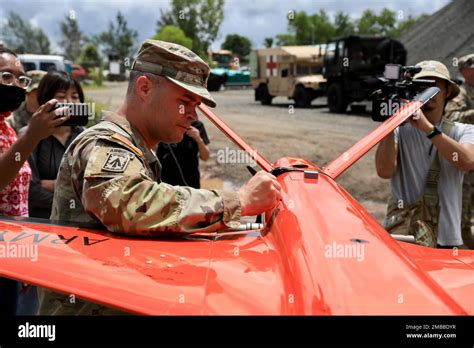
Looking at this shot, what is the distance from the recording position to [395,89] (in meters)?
3.30

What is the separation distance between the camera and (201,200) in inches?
74.3

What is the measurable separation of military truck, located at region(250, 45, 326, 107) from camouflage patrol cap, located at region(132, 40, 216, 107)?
2273 cm

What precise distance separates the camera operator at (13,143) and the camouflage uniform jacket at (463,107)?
162 inches

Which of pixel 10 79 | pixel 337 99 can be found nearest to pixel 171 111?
pixel 10 79

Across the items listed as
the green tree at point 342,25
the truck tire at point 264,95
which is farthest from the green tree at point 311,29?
the truck tire at point 264,95

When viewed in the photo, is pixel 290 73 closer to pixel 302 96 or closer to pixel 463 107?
pixel 302 96

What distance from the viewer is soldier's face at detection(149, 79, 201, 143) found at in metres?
1.95

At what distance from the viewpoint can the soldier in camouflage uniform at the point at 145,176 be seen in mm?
1792

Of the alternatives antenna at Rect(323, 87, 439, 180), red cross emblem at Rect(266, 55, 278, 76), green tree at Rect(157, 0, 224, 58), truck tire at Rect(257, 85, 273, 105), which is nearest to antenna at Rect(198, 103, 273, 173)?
antenna at Rect(323, 87, 439, 180)

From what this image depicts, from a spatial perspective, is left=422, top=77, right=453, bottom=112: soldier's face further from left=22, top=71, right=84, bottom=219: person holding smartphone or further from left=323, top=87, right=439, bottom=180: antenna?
left=22, top=71, right=84, bottom=219: person holding smartphone

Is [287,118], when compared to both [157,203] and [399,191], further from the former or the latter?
[157,203]

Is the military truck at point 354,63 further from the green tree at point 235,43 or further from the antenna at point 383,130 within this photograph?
the green tree at point 235,43

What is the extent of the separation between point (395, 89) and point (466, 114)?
8.34 feet
